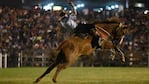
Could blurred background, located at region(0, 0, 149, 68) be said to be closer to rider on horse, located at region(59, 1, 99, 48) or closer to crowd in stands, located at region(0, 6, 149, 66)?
crowd in stands, located at region(0, 6, 149, 66)

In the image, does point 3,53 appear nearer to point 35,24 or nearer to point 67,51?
point 35,24

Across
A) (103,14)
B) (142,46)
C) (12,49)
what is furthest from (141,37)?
(12,49)

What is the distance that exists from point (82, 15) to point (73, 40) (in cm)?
1768

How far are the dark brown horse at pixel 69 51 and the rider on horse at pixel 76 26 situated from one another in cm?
20

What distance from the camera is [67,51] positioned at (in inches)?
463

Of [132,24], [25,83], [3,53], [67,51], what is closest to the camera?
[67,51]

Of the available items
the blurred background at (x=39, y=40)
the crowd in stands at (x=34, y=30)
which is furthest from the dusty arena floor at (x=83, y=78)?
the crowd in stands at (x=34, y=30)

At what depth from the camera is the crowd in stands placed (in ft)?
88.0

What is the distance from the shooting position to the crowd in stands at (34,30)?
1056 inches

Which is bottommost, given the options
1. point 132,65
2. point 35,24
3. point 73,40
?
point 132,65

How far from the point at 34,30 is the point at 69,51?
1596 cm

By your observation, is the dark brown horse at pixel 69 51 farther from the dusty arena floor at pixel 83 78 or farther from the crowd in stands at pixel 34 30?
the crowd in stands at pixel 34 30

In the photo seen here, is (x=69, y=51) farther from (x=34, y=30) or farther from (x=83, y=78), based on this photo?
(x=34, y=30)

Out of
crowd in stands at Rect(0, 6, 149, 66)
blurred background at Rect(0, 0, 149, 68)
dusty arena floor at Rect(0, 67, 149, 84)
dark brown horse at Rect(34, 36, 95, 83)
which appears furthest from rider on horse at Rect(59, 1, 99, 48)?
crowd in stands at Rect(0, 6, 149, 66)
